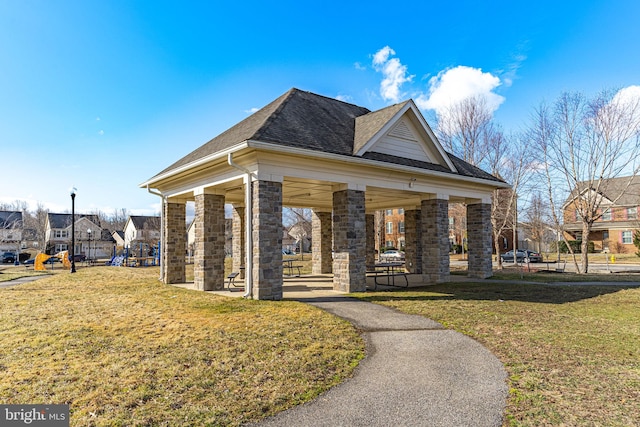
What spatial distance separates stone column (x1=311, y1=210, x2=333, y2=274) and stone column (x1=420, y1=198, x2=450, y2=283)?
22.7 feet

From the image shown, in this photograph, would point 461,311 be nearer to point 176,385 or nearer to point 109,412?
point 176,385

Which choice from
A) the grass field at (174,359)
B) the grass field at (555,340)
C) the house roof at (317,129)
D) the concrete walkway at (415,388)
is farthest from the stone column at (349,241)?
the concrete walkway at (415,388)

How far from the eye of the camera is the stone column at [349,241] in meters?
11.7

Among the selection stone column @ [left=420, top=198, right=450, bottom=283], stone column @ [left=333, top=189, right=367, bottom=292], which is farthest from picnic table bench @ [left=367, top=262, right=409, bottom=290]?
stone column @ [left=333, top=189, right=367, bottom=292]

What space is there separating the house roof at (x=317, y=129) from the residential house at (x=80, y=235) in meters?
54.1

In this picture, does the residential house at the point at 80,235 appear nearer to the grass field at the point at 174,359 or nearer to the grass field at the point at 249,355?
the grass field at the point at 249,355

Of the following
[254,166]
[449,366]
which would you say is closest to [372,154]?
[254,166]

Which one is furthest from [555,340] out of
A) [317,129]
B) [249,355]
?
[317,129]

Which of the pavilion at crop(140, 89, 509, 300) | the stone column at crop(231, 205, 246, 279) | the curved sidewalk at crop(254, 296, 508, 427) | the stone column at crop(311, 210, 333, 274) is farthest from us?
the stone column at crop(311, 210, 333, 274)

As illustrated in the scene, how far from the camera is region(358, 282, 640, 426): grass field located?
12.8ft

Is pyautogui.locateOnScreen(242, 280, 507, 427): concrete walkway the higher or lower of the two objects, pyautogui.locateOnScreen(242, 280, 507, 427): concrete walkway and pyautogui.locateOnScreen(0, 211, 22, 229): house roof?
the lower

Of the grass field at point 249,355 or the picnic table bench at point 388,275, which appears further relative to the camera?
the picnic table bench at point 388,275

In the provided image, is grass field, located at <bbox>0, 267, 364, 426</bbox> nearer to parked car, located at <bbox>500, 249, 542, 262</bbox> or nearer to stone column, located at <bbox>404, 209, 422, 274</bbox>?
stone column, located at <bbox>404, 209, 422, 274</bbox>

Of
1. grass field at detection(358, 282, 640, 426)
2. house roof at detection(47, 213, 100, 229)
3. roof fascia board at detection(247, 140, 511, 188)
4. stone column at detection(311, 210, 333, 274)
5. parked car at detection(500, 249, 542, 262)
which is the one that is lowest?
parked car at detection(500, 249, 542, 262)
